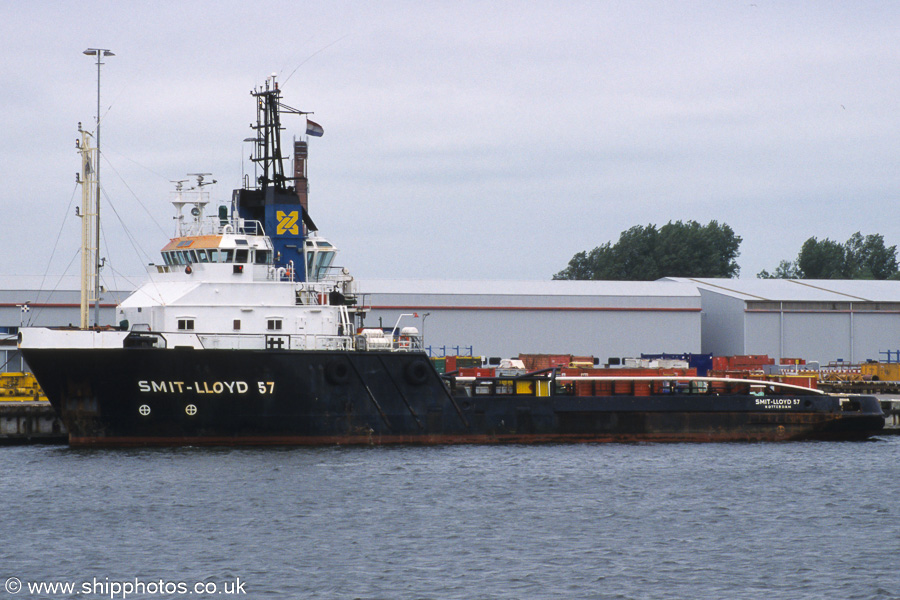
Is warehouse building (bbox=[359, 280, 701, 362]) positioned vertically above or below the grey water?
above

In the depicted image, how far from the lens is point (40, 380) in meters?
33.1

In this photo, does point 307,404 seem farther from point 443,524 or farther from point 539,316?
point 539,316

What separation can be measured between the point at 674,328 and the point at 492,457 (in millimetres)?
36298

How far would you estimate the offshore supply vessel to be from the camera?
3328 centimetres

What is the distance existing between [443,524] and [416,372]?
10.3 meters

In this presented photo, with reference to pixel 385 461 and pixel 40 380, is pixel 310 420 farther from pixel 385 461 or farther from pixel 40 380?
pixel 40 380

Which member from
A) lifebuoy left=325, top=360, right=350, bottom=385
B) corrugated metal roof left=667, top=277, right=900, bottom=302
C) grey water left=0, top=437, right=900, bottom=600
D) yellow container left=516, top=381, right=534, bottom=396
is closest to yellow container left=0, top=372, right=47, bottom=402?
grey water left=0, top=437, right=900, bottom=600

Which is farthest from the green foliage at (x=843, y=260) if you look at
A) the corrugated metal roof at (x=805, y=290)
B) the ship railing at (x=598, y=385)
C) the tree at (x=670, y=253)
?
the ship railing at (x=598, y=385)

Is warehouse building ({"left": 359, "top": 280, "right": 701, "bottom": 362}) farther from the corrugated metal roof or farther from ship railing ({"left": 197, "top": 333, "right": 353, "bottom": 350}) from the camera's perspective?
ship railing ({"left": 197, "top": 333, "right": 353, "bottom": 350})

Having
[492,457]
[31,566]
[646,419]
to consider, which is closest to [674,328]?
[646,419]

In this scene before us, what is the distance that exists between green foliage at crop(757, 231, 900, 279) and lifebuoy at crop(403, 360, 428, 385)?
95179 millimetres

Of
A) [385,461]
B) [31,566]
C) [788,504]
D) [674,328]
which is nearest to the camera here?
[31,566]

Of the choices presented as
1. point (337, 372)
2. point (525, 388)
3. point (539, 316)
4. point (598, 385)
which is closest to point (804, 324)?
point (539, 316)

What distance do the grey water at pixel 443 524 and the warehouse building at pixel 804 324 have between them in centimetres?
3388
